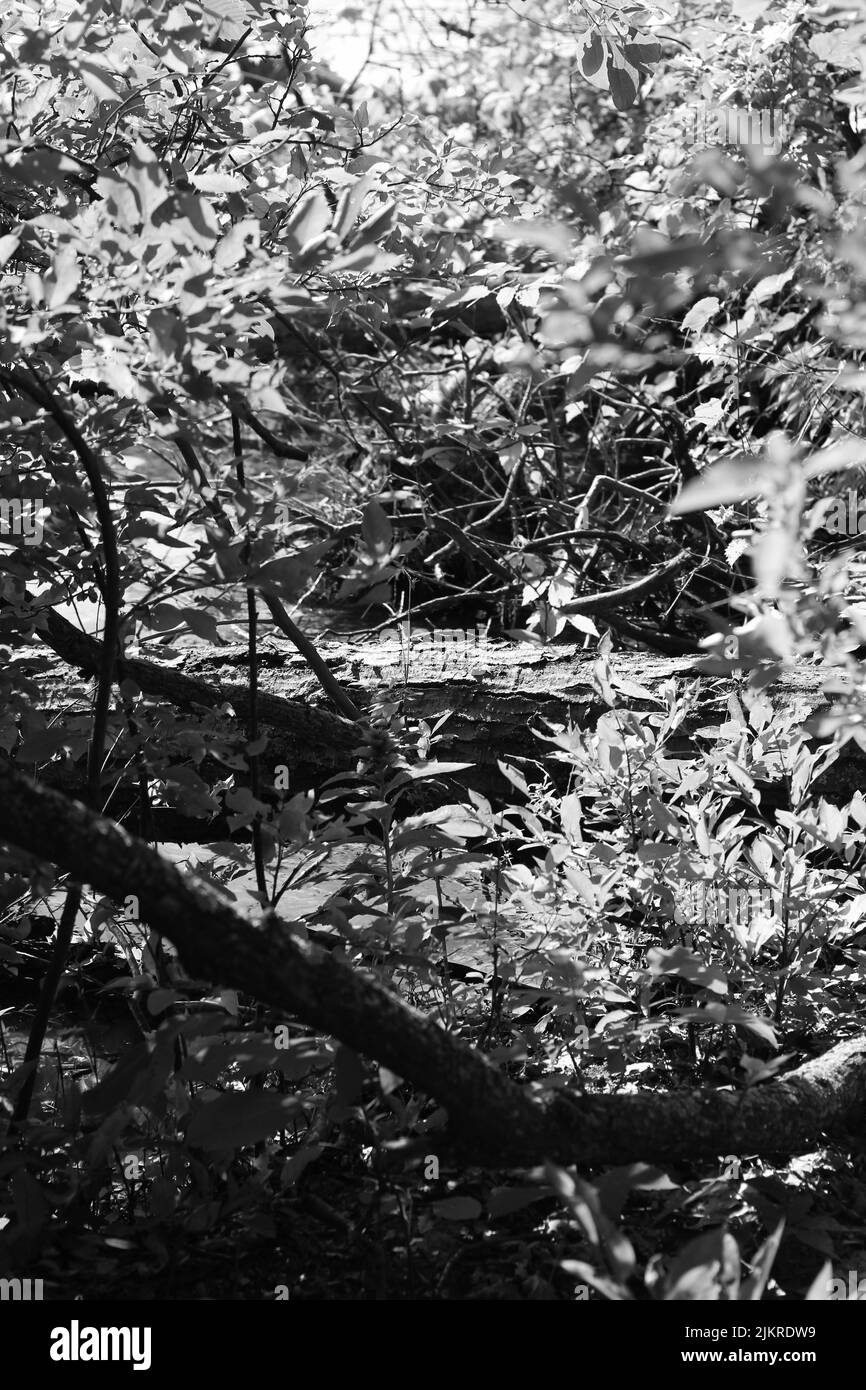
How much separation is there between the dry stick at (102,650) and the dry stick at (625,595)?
179 centimetres

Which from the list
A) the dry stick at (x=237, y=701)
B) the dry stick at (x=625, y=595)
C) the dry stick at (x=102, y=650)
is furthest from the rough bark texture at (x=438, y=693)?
the dry stick at (x=102, y=650)

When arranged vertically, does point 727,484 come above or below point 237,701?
below

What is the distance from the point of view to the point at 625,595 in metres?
3.72

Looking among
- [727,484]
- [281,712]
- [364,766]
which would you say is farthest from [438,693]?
[727,484]

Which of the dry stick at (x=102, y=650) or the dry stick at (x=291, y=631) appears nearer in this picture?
the dry stick at (x=102, y=650)

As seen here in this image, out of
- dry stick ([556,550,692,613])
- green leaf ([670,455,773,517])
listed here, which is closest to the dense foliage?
green leaf ([670,455,773,517])

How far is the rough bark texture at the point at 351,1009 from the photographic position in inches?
60.0

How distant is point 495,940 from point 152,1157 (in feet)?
2.49

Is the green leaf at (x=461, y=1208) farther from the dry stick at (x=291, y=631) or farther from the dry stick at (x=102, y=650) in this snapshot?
the dry stick at (x=291, y=631)

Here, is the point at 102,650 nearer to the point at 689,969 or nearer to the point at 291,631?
the point at 291,631

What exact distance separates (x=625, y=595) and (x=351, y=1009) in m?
2.39

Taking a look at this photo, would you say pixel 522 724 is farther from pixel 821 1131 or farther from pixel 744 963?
pixel 821 1131

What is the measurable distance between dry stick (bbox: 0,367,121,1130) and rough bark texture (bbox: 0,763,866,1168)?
1.56 feet
